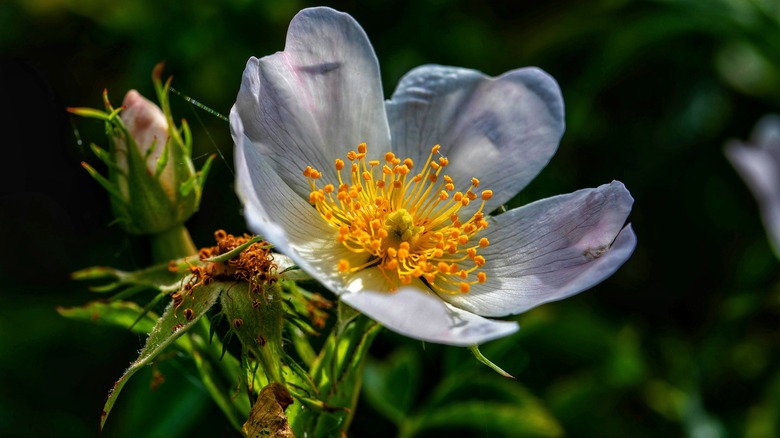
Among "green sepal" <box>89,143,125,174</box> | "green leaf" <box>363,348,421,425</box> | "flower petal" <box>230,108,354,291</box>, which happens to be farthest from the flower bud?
"green leaf" <box>363,348,421,425</box>

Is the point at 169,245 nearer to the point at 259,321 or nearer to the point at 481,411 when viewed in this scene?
the point at 259,321

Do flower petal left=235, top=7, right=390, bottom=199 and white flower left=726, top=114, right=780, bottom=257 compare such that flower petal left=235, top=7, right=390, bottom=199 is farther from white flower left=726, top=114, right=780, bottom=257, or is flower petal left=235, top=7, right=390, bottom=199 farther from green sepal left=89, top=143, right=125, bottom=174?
white flower left=726, top=114, right=780, bottom=257

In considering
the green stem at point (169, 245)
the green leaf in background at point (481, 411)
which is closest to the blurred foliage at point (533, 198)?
the green leaf in background at point (481, 411)

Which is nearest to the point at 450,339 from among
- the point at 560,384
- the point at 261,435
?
the point at 261,435

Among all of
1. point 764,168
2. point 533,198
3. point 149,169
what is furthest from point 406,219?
point 764,168

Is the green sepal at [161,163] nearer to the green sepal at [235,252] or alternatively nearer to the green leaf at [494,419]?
the green sepal at [235,252]
